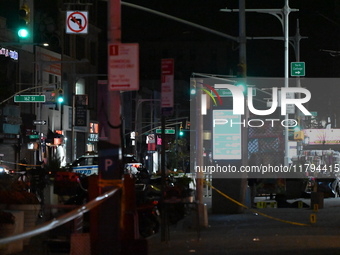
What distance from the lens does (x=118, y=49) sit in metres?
10.1

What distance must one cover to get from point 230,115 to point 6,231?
10.9 metres

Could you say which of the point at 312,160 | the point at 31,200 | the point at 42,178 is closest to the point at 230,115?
the point at 42,178

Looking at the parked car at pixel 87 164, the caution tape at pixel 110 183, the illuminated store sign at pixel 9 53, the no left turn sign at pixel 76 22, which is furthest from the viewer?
the illuminated store sign at pixel 9 53

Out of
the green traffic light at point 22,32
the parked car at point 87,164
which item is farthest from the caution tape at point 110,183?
the parked car at point 87,164

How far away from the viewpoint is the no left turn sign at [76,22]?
21.9 m

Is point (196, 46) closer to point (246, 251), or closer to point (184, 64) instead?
point (184, 64)

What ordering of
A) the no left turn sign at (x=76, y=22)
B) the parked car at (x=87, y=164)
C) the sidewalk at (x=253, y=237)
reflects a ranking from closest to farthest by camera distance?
the sidewalk at (x=253, y=237), the no left turn sign at (x=76, y=22), the parked car at (x=87, y=164)

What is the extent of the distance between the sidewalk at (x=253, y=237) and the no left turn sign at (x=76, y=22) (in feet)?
23.8

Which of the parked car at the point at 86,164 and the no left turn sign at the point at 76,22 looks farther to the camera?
the parked car at the point at 86,164

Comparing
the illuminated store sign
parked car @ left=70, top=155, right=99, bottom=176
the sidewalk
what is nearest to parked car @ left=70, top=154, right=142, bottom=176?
parked car @ left=70, top=155, right=99, bottom=176

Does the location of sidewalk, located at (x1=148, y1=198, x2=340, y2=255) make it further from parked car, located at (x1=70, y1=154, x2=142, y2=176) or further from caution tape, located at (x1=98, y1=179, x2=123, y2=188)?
parked car, located at (x1=70, y1=154, x2=142, y2=176)

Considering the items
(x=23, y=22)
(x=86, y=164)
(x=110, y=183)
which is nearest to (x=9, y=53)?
(x=86, y=164)

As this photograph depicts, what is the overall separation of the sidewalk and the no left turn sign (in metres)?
7.26

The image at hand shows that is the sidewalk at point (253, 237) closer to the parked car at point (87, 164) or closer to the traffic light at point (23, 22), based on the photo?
the traffic light at point (23, 22)
